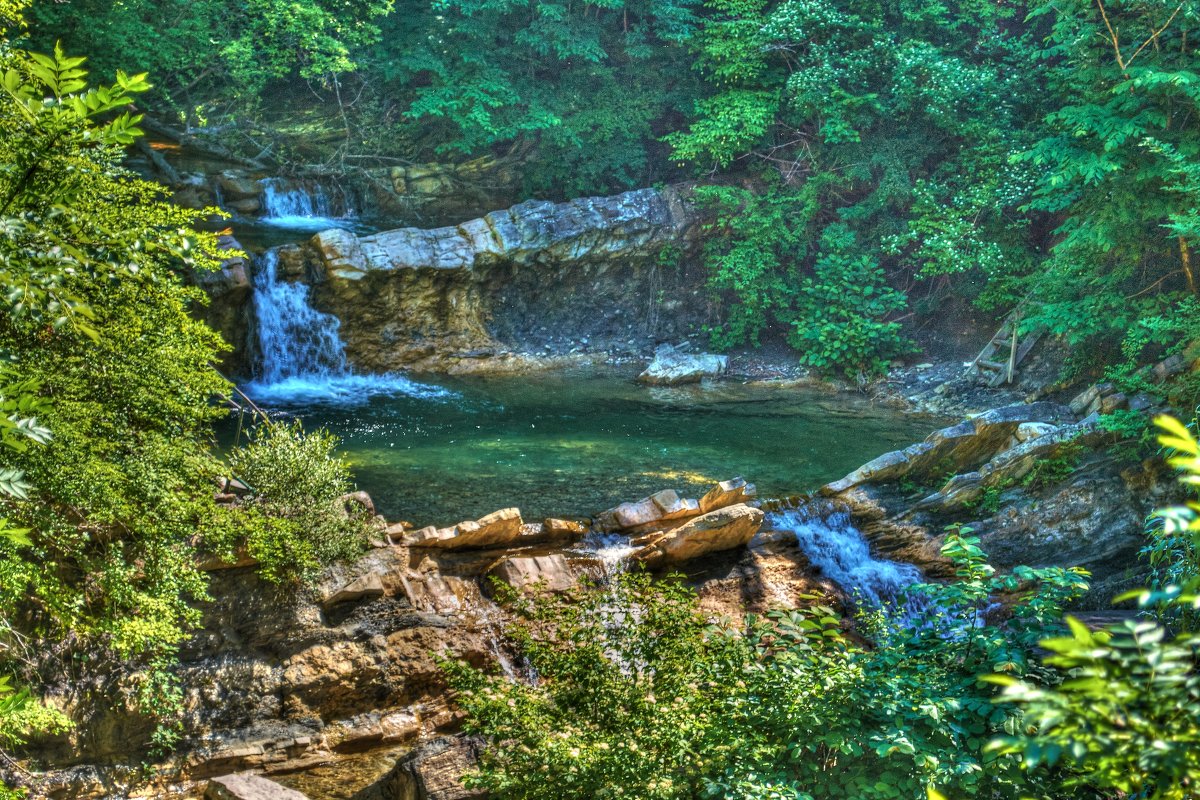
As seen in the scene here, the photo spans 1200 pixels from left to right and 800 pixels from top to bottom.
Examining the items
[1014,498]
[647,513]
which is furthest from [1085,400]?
[647,513]

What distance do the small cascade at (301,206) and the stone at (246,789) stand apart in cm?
1140

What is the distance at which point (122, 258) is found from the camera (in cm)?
398

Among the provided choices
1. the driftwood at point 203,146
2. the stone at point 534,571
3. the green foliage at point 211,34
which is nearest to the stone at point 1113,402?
the stone at point 534,571

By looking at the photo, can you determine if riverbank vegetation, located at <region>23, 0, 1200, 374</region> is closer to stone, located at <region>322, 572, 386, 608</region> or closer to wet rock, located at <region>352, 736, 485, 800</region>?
stone, located at <region>322, 572, 386, 608</region>

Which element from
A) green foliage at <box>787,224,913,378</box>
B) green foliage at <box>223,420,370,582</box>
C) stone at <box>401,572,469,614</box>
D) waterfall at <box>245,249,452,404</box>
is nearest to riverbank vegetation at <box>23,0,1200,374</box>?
green foliage at <box>787,224,913,378</box>

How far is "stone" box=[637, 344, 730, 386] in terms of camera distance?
1475 centimetres

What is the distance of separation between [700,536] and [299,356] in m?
8.38

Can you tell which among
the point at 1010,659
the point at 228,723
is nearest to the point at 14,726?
the point at 228,723

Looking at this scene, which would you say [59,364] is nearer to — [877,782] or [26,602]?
[26,602]

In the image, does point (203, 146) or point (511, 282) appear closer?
point (511, 282)

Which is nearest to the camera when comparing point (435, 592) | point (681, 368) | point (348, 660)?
point (348, 660)

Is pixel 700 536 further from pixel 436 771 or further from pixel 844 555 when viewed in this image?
pixel 436 771

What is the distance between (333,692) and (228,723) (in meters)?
0.80

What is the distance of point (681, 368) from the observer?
1504 cm
